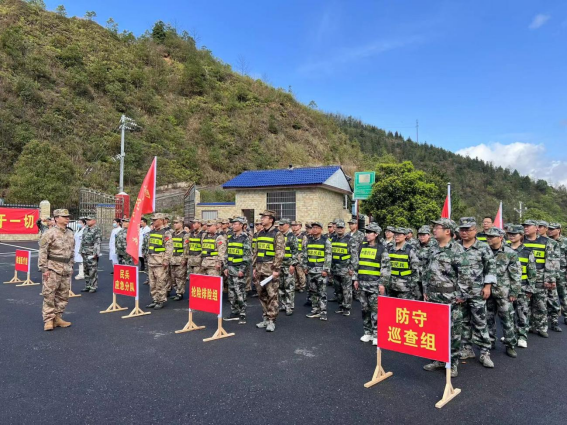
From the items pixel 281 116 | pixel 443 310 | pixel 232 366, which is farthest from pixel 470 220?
pixel 281 116

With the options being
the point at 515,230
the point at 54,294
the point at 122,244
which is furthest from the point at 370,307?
the point at 122,244

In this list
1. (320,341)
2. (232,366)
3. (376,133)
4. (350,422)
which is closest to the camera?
(350,422)

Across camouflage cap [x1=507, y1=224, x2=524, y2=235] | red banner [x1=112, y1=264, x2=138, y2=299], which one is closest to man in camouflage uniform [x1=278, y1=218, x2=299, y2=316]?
red banner [x1=112, y1=264, x2=138, y2=299]

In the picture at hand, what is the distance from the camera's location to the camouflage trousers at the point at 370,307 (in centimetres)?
604

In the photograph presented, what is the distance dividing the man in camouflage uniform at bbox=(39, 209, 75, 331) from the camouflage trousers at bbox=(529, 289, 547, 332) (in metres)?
8.65

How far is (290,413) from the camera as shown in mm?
3689

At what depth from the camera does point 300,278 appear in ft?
35.2

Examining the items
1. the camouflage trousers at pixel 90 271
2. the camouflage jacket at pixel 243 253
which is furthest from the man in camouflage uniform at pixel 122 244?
the camouflage jacket at pixel 243 253

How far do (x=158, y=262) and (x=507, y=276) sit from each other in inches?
267

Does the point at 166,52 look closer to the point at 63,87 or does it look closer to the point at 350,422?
the point at 63,87

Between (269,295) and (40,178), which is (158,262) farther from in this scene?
(40,178)

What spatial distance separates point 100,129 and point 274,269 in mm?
32987

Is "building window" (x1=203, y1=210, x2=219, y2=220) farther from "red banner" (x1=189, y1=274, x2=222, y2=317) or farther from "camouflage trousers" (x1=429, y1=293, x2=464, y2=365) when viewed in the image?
"camouflage trousers" (x1=429, y1=293, x2=464, y2=365)

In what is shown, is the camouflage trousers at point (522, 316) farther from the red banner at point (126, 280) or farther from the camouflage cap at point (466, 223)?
the red banner at point (126, 280)
